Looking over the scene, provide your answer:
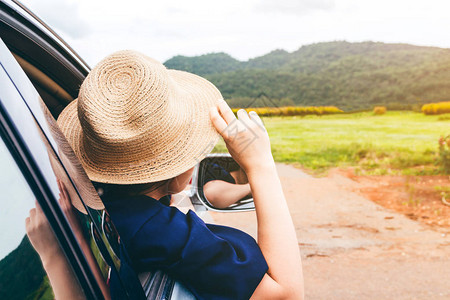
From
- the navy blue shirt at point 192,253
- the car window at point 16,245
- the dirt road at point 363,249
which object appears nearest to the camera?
the car window at point 16,245

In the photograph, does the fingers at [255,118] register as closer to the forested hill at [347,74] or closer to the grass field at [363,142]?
the grass field at [363,142]

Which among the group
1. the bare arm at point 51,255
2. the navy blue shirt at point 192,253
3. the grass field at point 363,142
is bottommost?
the grass field at point 363,142

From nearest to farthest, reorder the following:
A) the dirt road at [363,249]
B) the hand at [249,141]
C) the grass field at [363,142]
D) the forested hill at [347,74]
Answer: the hand at [249,141] → the dirt road at [363,249] → the grass field at [363,142] → the forested hill at [347,74]

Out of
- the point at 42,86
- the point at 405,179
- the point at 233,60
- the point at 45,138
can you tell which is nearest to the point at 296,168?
the point at 405,179

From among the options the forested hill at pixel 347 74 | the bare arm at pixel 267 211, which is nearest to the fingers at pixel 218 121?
the bare arm at pixel 267 211

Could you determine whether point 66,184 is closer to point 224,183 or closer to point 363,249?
point 224,183

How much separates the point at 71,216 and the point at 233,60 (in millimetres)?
26609

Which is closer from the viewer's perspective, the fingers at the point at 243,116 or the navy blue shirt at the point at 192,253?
the navy blue shirt at the point at 192,253

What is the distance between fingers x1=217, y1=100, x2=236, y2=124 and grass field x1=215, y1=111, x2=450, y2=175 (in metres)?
5.37

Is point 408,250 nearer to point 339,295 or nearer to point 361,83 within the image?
point 339,295

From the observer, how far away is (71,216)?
75 cm

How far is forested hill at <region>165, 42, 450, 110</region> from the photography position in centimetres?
2222

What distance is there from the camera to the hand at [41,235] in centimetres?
67

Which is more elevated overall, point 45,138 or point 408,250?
point 45,138
